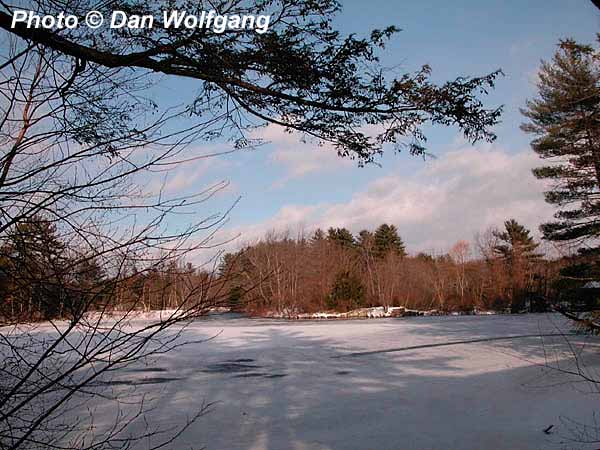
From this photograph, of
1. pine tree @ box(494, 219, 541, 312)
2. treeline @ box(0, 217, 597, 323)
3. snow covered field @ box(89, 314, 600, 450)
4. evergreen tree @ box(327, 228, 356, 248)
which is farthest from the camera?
evergreen tree @ box(327, 228, 356, 248)

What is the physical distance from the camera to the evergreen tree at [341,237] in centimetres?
5056

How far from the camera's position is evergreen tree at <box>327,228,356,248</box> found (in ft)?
166

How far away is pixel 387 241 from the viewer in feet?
184

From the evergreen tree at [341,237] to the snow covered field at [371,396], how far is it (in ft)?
118

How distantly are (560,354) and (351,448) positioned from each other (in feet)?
31.7

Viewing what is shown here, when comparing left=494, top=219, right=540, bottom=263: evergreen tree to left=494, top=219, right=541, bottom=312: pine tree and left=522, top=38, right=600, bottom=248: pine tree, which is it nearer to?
left=494, top=219, right=541, bottom=312: pine tree

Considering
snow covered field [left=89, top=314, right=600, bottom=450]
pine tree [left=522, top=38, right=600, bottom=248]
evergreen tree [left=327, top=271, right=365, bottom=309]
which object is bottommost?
snow covered field [left=89, top=314, right=600, bottom=450]

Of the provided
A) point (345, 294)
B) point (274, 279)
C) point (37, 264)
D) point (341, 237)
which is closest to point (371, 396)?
point (274, 279)

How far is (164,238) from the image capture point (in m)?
1.84

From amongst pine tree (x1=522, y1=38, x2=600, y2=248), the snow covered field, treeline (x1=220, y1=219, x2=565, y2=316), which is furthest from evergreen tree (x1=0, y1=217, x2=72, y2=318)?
treeline (x1=220, y1=219, x2=565, y2=316)

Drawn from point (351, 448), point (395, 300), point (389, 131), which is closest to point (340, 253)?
point (395, 300)

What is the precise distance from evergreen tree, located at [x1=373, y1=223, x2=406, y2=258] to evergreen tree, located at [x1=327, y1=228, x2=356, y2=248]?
2.81 metres

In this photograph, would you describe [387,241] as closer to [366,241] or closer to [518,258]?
[366,241]

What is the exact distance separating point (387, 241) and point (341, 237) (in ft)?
21.7
